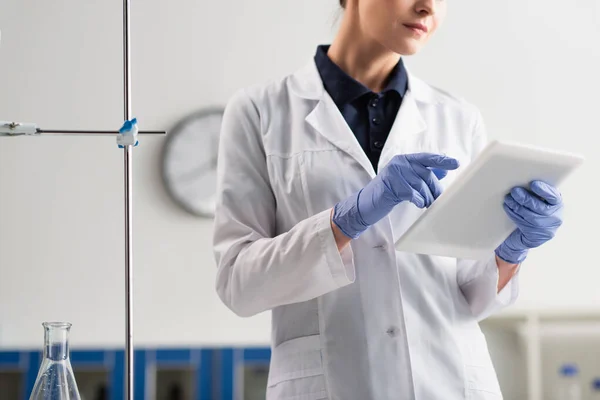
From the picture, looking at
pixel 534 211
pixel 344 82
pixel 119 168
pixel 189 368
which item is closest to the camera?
pixel 534 211

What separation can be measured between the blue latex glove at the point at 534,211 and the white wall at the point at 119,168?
1.80 metres

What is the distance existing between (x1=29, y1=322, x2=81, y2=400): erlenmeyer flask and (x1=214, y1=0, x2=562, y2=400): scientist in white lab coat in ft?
1.06

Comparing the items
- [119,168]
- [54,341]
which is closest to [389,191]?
[54,341]

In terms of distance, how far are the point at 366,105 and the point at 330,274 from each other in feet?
1.32

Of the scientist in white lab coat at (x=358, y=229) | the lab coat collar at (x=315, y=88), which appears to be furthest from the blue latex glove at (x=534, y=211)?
the lab coat collar at (x=315, y=88)

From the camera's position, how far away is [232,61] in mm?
3053

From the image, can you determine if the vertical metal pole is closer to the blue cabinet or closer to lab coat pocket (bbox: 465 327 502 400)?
lab coat pocket (bbox: 465 327 502 400)

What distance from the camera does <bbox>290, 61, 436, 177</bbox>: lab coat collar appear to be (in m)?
1.36

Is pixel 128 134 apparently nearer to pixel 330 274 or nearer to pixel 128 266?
pixel 128 266

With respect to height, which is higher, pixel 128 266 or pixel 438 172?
pixel 438 172

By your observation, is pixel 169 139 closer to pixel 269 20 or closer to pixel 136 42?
pixel 136 42

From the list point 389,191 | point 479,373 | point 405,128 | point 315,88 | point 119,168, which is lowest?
point 479,373

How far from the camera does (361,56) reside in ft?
4.80

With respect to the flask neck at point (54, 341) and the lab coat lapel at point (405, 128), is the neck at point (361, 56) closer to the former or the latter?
the lab coat lapel at point (405, 128)
